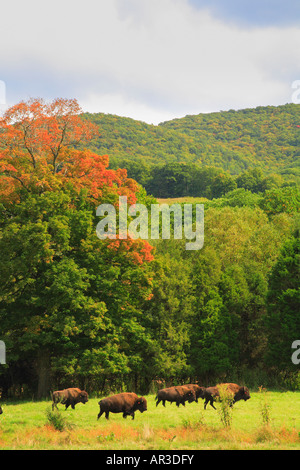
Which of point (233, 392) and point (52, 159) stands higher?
point (52, 159)

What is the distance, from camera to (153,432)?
1864cm

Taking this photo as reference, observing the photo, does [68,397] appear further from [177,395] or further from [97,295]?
[97,295]

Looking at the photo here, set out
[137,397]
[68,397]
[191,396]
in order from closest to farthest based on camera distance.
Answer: [137,397] < [68,397] < [191,396]

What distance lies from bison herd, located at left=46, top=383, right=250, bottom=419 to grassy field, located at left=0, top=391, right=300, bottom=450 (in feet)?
1.63

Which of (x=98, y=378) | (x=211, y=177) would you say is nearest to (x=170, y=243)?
(x=98, y=378)

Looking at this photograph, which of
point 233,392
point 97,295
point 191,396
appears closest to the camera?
point 233,392

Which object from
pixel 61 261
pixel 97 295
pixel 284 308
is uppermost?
pixel 61 261

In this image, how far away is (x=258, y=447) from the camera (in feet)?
53.2

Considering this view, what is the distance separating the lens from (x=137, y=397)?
23.3m

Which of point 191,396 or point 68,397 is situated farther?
point 191,396

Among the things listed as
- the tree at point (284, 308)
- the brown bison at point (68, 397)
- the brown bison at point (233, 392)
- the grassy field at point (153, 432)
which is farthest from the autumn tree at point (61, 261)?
the tree at point (284, 308)

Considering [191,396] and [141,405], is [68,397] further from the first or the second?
[191,396]

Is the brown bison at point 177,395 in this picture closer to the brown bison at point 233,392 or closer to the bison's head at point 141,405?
the brown bison at point 233,392

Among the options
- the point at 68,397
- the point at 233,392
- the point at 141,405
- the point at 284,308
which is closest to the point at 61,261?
the point at 68,397
